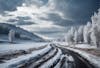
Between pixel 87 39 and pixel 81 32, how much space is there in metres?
22.1

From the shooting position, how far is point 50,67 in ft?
61.0

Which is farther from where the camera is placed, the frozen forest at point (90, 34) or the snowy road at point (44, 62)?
the frozen forest at point (90, 34)

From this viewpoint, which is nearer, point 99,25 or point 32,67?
point 32,67

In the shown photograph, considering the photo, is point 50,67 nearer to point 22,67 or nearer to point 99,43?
point 22,67

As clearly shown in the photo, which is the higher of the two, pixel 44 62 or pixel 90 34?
pixel 90 34

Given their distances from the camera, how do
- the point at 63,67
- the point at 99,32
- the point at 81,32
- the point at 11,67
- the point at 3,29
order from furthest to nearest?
the point at 3,29, the point at 81,32, the point at 99,32, the point at 63,67, the point at 11,67

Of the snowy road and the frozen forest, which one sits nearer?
the snowy road

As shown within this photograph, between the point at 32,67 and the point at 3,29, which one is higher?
the point at 3,29

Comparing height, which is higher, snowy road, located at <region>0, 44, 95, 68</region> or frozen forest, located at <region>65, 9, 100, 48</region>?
frozen forest, located at <region>65, 9, 100, 48</region>

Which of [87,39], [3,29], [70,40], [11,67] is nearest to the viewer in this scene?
[11,67]

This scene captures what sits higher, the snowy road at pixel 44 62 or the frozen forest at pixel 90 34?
the frozen forest at pixel 90 34

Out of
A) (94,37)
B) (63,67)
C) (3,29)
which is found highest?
(3,29)

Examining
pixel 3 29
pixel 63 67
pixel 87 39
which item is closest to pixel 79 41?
pixel 87 39

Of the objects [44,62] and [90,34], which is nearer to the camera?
[44,62]
